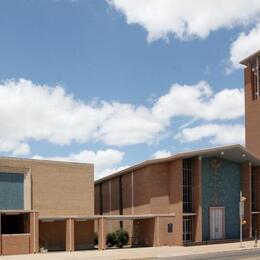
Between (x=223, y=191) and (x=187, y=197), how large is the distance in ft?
15.3

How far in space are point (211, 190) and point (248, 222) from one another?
6.42m

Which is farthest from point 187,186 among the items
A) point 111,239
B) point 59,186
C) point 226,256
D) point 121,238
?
point 226,256

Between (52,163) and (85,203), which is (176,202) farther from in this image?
(52,163)

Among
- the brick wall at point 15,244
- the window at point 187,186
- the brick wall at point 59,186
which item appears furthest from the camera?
the window at point 187,186

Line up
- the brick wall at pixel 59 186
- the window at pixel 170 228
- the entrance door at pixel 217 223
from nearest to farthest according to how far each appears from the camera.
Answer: the brick wall at pixel 59 186 < the window at pixel 170 228 < the entrance door at pixel 217 223

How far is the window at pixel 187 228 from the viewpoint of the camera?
5331 centimetres

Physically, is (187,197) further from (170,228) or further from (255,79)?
(255,79)

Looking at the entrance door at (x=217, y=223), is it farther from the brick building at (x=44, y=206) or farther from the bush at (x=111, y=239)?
the brick building at (x=44, y=206)

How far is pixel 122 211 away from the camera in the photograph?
195 ft

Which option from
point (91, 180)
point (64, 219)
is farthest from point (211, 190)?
point (64, 219)

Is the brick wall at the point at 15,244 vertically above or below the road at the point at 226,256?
above

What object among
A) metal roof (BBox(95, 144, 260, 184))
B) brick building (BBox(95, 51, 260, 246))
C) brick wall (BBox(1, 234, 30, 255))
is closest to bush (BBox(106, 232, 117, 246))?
brick building (BBox(95, 51, 260, 246))

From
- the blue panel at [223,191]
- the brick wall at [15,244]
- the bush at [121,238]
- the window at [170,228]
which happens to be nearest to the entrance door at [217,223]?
the blue panel at [223,191]

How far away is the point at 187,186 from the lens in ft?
176
